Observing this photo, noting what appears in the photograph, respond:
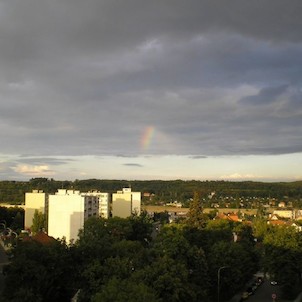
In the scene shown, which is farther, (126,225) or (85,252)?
(126,225)

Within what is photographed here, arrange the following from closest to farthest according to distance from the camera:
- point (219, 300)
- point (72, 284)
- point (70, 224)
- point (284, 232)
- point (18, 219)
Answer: point (72, 284), point (219, 300), point (284, 232), point (70, 224), point (18, 219)

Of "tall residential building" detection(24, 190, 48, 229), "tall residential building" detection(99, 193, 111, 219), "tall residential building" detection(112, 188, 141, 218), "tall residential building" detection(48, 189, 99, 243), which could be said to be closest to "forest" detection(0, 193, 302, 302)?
"tall residential building" detection(48, 189, 99, 243)

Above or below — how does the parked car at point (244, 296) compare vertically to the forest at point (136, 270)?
below

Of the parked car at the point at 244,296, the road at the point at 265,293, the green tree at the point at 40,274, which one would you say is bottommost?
the road at the point at 265,293

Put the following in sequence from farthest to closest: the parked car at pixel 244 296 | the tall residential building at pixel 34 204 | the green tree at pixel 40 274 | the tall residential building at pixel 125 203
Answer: the tall residential building at pixel 125 203, the tall residential building at pixel 34 204, the parked car at pixel 244 296, the green tree at pixel 40 274

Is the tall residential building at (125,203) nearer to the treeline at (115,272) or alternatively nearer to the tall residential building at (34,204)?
the tall residential building at (34,204)

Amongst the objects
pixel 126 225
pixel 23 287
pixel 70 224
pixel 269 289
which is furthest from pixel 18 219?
pixel 23 287

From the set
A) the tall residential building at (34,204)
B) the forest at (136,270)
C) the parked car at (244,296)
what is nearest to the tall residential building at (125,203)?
the tall residential building at (34,204)

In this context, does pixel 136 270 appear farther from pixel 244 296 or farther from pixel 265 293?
pixel 265 293

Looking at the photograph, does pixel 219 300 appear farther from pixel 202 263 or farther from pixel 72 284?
pixel 72 284
